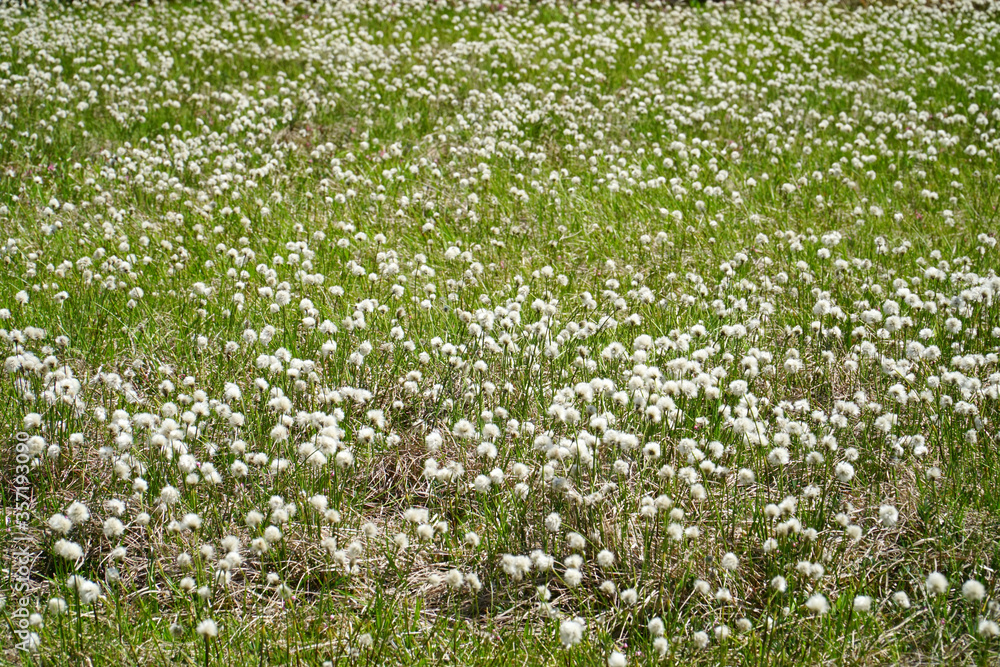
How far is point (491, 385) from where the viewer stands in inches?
154

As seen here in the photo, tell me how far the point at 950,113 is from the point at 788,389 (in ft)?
22.8

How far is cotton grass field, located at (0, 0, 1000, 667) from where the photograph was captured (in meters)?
2.87

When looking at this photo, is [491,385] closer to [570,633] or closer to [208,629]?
[570,633]

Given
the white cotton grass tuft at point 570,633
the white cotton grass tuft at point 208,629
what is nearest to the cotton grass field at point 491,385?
the white cotton grass tuft at point 570,633

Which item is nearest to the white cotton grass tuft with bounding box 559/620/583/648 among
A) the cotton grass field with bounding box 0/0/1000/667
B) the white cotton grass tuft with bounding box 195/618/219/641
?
the cotton grass field with bounding box 0/0/1000/667

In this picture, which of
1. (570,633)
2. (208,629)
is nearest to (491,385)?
(570,633)

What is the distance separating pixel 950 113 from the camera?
9328 mm

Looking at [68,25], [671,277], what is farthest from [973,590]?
[68,25]

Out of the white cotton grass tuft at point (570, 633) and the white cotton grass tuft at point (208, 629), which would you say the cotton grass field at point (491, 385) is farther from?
the white cotton grass tuft at point (208, 629)

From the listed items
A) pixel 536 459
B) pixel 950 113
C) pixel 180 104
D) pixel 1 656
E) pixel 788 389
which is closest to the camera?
pixel 1 656

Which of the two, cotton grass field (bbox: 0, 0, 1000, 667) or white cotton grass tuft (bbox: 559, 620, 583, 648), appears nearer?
white cotton grass tuft (bbox: 559, 620, 583, 648)

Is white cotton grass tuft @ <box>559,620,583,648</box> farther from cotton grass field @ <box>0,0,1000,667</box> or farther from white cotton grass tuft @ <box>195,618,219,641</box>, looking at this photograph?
white cotton grass tuft @ <box>195,618,219,641</box>

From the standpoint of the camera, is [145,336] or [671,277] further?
[671,277]

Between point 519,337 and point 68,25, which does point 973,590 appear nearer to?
point 519,337
